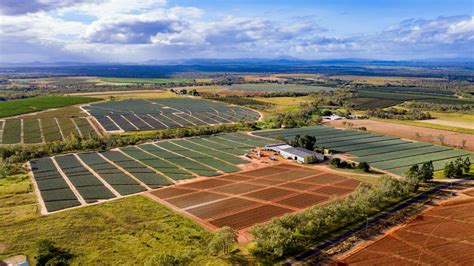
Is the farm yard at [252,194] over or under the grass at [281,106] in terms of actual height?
under

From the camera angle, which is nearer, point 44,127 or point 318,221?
point 318,221

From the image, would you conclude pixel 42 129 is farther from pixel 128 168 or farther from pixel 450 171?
pixel 450 171

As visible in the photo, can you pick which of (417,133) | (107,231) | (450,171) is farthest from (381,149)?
(107,231)

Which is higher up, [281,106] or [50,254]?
[281,106]

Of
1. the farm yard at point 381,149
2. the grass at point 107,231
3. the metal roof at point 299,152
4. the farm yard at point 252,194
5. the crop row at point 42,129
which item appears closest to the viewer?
the grass at point 107,231

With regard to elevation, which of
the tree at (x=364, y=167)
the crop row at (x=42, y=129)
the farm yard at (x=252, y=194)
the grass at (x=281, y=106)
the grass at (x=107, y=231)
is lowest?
the grass at (x=107, y=231)

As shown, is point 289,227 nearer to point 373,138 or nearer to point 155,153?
point 155,153

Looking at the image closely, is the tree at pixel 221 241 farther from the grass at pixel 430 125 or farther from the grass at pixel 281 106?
the grass at pixel 281 106

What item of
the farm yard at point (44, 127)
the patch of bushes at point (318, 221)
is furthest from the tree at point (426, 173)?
the farm yard at point (44, 127)
